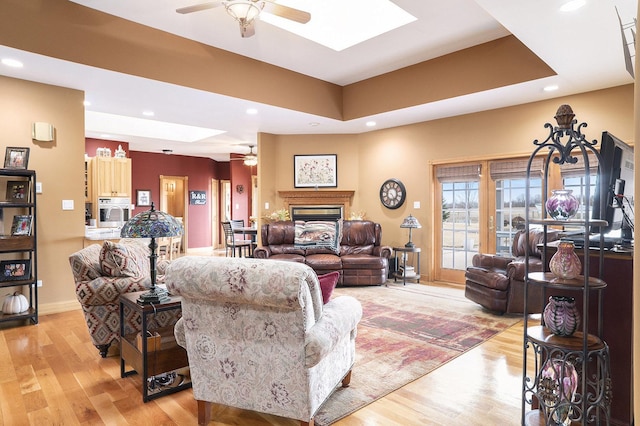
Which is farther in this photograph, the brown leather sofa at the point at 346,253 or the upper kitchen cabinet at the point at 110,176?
the upper kitchen cabinet at the point at 110,176

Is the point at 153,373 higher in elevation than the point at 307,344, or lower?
lower

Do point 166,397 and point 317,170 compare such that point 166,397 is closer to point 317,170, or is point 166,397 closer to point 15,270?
point 15,270

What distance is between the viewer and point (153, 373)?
98.6 inches

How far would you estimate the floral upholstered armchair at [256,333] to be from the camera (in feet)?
6.04

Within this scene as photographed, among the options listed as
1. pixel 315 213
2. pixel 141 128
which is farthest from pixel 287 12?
pixel 141 128

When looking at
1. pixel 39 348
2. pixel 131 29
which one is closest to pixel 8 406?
pixel 39 348

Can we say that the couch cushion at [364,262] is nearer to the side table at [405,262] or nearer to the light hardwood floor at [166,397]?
the side table at [405,262]

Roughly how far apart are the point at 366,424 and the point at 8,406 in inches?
89.0

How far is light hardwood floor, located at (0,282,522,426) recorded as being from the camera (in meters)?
2.25

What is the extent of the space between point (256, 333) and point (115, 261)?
187 centimetres

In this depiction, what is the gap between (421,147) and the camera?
22.0 feet

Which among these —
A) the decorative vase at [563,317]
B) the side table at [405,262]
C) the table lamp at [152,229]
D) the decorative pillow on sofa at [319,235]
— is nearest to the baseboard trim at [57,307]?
the table lamp at [152,229]

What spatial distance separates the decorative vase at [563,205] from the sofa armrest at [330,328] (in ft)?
4.21

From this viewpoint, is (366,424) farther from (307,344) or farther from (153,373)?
(153,373)
